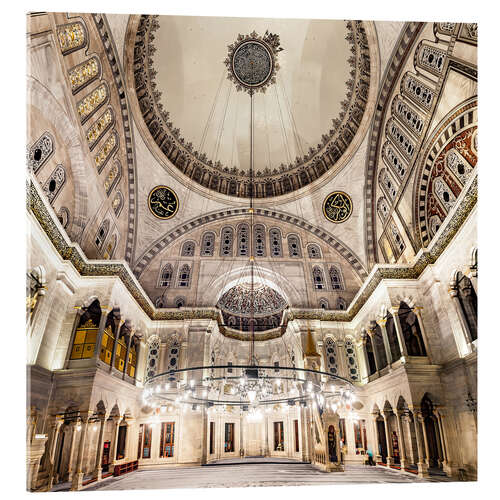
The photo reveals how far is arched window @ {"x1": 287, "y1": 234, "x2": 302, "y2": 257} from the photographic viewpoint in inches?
437

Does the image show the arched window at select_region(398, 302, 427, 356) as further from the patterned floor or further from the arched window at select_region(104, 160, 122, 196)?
the arched window at select_region(104, 160, 122, 196)

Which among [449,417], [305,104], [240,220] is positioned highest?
[305,104]

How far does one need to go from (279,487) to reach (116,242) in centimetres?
827

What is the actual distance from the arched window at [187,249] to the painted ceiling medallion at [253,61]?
5583 millimetres

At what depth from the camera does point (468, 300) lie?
647 cm

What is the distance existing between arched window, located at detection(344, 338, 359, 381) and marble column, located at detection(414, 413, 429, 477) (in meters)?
3.21

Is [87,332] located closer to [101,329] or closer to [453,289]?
[101,329]

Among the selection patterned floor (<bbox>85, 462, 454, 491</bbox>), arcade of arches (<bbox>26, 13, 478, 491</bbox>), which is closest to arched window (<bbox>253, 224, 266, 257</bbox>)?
arcade of arches (<bbox>26, 13, 478, 491</bbox>)

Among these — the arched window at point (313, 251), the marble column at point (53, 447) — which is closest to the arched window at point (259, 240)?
the arched window at point (313, 251)

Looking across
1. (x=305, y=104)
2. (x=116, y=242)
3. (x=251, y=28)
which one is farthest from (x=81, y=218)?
(x=305, y=104)

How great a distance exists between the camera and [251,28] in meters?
Answer: 8.78

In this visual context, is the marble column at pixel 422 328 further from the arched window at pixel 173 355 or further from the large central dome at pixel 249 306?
the arched window at pixel 173 355

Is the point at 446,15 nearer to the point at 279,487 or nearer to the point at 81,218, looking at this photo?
the point at 279,487

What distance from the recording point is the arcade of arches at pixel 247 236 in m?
6.06
